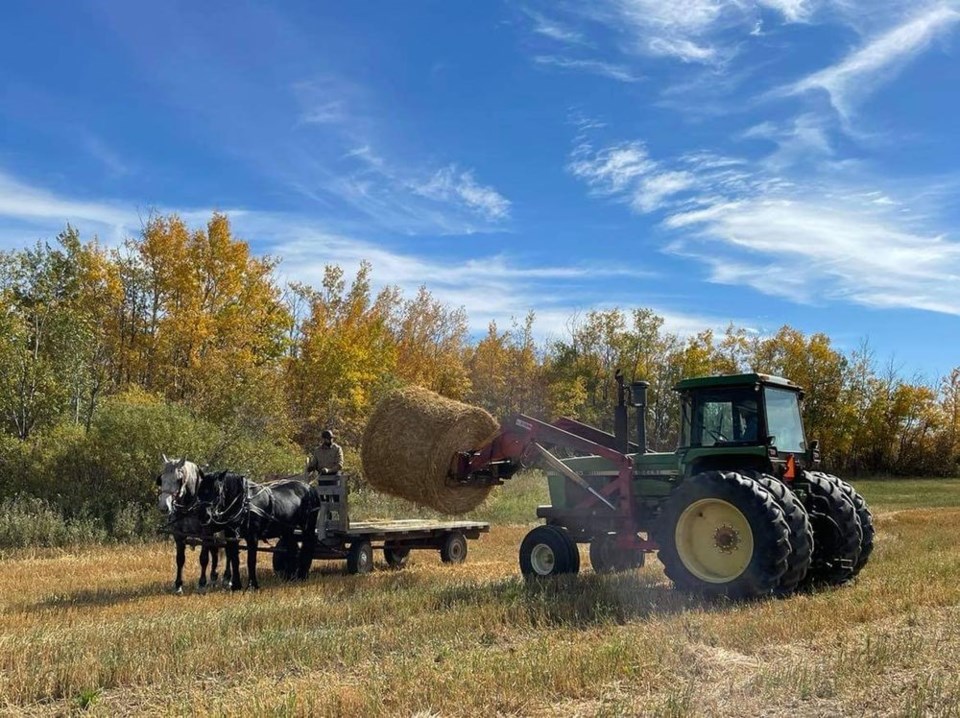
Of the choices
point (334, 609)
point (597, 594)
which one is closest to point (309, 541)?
point (334, 609)

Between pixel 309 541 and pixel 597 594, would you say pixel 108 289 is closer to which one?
pixel 309 541

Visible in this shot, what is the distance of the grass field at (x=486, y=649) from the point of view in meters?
5.51

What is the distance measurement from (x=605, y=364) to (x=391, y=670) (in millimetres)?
50720

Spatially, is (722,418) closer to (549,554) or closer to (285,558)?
(549,554)

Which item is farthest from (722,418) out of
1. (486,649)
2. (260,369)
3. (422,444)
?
(260,369)

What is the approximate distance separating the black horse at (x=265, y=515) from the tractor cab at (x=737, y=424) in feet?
18.5

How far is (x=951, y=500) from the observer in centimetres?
3403

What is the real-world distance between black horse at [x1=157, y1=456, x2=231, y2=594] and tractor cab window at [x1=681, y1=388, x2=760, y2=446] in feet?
21.0

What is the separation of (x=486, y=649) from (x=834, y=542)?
17.6 ft

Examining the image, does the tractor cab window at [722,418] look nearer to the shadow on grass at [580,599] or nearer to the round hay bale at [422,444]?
the shadow on grass at [580,599]

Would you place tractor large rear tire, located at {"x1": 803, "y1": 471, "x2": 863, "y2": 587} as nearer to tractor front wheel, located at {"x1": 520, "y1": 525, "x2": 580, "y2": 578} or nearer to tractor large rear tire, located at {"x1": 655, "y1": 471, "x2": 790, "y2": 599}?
tractor large rear tire, located at {"x1": 655, "y1": 471, "x2": 790, "y2": 599}

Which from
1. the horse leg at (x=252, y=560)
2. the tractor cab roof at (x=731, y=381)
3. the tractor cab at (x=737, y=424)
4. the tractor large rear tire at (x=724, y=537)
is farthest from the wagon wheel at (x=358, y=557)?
the tractor cab roof at (x=731, y=381)

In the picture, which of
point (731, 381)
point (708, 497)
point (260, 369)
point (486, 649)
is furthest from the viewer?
point (260, 369)

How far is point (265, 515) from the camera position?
1200cm
